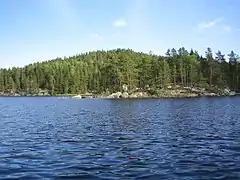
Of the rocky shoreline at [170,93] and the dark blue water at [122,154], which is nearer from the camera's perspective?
the dark blue water at [122,154]

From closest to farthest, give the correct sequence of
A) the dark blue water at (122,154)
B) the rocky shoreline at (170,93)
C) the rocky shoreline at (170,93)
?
the dark blue water at (122,154) < the rocky shoreline at (170,93) < the rocky shoreline at (170,93)

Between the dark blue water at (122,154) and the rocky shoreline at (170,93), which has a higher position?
the rocky shoreline at (170,93)

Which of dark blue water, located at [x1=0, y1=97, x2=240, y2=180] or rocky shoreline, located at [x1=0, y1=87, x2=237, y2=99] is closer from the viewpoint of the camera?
dark blue water, located at [x1=0, y1=97, x2=240, y2=180]

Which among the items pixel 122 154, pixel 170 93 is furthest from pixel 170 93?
pixel 122 154

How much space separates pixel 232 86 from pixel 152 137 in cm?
16845

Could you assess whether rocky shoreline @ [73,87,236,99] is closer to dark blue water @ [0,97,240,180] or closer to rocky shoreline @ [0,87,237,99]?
rocky shoreline @ [0,87,237,99]

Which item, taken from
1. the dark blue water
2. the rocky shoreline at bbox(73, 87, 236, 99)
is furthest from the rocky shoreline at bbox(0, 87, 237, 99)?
the dark blue water

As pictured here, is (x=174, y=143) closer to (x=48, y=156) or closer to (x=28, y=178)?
(x=48, y=156)

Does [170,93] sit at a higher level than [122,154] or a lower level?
higher

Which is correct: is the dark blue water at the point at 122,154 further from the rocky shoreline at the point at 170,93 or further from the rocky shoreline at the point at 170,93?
the rocky shoreline at the point at 170,93

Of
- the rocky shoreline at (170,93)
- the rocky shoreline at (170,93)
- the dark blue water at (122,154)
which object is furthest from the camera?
the rocky shoreline at (170,93)

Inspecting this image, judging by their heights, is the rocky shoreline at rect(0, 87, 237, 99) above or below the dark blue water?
above

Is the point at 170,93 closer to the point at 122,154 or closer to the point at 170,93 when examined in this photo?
the point at 170,93

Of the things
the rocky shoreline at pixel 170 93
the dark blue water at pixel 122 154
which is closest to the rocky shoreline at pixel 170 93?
the rocky shoreline at pixel 170 93
